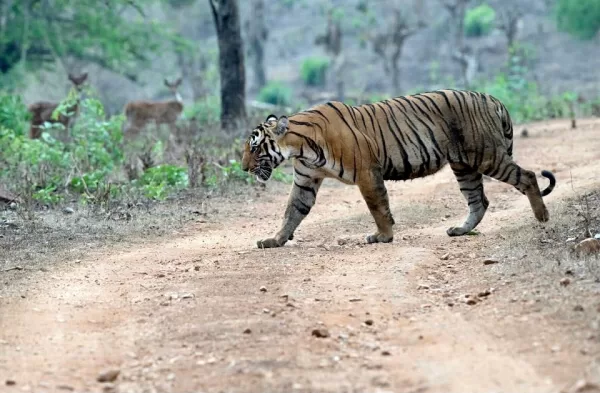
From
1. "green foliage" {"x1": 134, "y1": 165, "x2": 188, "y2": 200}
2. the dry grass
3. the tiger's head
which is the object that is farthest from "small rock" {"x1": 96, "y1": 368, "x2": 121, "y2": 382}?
"green foliage" {"x1": 134, "y1": 165, "x2": 188, "y2": 200}

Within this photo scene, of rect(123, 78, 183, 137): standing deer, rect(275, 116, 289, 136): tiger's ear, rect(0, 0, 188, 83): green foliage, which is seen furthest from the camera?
rect(0, 0, 188, 83): green foliage

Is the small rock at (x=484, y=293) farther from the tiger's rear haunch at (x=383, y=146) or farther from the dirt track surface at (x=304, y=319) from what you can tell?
the tiger's rear haunch at (x=383, y=146)

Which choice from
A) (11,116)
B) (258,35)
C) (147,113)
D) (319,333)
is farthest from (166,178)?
(258,35)

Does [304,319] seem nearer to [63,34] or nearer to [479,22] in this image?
[63,34]

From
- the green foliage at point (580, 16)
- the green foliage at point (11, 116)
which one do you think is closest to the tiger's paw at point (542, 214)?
the green foliage at point (11, 116)

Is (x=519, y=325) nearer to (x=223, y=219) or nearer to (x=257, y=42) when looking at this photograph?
(x=223, y=219)

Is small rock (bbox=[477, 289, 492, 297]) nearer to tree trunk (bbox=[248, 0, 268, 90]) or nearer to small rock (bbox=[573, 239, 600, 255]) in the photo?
small rock (bbox=[573, 239, 600, 255])

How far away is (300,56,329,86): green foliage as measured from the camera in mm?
42656

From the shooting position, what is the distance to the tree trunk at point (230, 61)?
58.5 ft

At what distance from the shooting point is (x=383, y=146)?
8.75m

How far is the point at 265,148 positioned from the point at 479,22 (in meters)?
36.3

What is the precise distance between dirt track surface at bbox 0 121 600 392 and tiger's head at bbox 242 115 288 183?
→ 2.42 feet

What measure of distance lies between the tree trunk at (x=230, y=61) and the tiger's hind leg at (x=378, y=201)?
9225mm

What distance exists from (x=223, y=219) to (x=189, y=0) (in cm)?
2924
